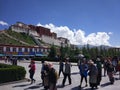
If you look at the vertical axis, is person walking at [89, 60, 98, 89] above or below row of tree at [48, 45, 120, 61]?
below

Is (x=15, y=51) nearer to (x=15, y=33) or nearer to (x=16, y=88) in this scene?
(x=15, y=33)

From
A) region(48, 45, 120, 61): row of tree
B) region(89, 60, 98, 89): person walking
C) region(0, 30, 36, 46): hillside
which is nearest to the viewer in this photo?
region(89, 60, 98, 89): person walking

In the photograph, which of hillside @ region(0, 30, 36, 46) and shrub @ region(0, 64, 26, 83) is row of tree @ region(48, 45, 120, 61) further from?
shrub @ region(0, 64, 26, 83)

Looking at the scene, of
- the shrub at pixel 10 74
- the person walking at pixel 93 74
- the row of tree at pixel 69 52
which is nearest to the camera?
the person walking at pixel 93 74

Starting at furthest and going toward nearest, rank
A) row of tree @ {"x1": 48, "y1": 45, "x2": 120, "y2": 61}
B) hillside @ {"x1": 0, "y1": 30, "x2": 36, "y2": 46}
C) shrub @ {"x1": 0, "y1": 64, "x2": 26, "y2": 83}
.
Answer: hillside @ {"x1": 0, "y1": 30, "x2": 36, "y2": 46}
row of tree @ {"x1": 48, "y1": 45, "x2": 120, "y2": 61}
shrub @ {"x1": 0, "y1": 64, "x2": 26, "y2": 83}

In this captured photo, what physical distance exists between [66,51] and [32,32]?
45968 mm

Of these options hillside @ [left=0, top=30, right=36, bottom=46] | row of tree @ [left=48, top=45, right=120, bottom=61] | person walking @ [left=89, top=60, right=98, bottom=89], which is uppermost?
hillside @ [left=0, top=30, right=36, bottom=46]

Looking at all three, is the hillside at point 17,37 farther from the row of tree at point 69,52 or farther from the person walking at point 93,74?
the person walking at point 93,74

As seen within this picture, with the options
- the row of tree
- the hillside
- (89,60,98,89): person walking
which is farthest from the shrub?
the hillside

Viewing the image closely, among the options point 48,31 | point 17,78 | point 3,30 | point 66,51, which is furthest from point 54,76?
point 48,31

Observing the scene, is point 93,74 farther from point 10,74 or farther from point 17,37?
point 17,37

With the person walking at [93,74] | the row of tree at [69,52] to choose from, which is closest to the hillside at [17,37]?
the row of tree at [69,52]

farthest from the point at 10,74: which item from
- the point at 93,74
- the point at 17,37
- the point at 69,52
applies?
the point at 17,37

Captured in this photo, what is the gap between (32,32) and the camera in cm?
13775
